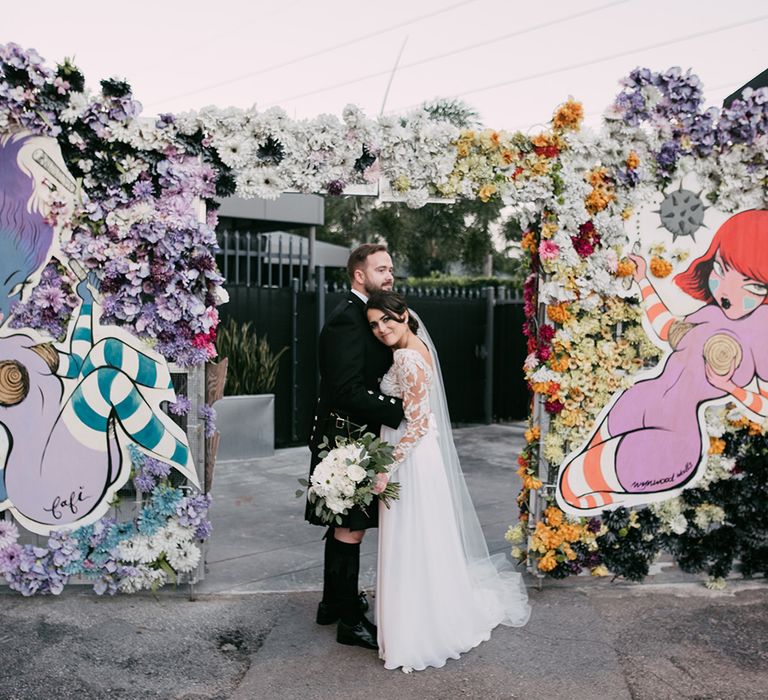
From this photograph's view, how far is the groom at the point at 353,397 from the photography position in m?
3.94

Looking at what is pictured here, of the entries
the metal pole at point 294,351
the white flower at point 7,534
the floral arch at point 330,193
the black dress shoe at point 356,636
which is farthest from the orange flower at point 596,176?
the metal pole at point 294,351

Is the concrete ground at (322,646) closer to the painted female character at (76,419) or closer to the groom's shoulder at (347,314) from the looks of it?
the painted female character at (76,419)

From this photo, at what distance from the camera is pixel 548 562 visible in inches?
191

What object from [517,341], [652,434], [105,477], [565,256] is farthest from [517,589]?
[517,341]

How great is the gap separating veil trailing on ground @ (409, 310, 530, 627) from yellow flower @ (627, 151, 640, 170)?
1.64 metres

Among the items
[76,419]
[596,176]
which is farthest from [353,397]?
[596,176]

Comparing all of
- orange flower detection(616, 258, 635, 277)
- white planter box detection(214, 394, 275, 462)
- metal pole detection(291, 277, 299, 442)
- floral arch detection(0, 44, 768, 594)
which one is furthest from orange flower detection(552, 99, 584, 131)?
metal pole detection(291, 277, 299, 442)

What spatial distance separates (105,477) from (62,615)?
795mm

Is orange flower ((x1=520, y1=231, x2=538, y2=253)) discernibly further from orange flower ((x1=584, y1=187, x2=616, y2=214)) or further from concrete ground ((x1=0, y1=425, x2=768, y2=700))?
concrete ground ((x1=0, y1=425, x2=768, y2=700))

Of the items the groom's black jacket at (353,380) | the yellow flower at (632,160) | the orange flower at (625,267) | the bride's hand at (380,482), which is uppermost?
the yellow flower at (632,160)

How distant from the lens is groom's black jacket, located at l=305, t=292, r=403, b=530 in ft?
12.9

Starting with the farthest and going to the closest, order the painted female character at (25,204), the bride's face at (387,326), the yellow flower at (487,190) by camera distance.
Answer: the yellow flower at (487,190) → the painted female character at (25,204) → the bride's face at (387,326)

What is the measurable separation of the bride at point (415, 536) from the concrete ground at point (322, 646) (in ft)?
0.46

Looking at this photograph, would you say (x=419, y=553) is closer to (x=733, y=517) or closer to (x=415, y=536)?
(x=415, y=536)
